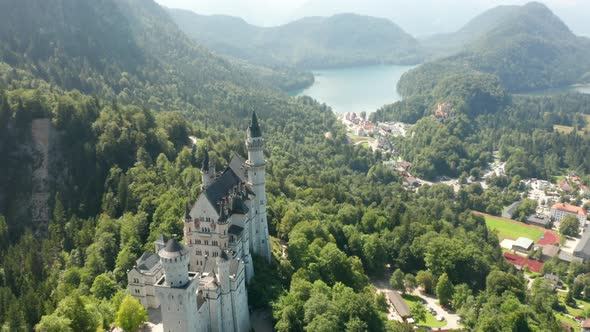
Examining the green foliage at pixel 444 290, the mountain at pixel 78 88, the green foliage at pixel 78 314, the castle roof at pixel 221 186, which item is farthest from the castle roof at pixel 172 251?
the mountain at pixel 78 88

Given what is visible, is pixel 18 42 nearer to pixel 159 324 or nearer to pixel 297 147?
pixel 297 147

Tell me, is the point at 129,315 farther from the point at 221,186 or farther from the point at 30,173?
the point at 30,173

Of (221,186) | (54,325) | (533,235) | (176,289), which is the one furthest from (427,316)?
(533,235)

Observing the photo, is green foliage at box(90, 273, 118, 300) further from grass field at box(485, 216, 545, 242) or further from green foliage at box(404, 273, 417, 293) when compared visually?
grass field at box(485, 216, 545, 242)

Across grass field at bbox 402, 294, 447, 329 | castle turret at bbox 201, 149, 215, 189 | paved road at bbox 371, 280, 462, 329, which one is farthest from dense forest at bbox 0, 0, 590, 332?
castle turret at bbox 201, 149, 215, 189

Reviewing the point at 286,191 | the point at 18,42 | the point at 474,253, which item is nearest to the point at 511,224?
the point at 474,253

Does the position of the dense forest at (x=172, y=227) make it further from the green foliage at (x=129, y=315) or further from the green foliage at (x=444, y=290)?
the green foliage at (x=129, y=315)
